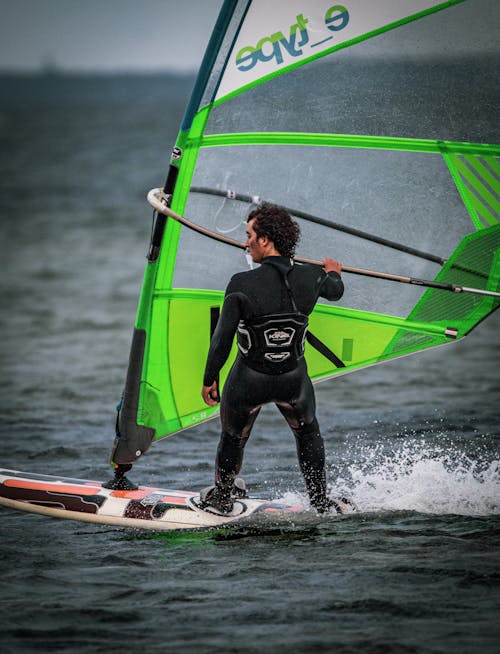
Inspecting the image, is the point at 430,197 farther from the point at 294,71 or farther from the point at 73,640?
the point at 73,640

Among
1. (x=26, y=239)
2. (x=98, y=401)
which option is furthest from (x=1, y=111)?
(x=98, y=401)

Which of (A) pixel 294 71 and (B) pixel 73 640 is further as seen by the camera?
(A) pixel 294 71

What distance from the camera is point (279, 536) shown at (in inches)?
229

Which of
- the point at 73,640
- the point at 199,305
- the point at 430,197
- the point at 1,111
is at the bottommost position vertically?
the point at 73,640

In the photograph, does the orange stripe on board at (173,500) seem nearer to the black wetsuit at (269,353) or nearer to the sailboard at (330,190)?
the sailboard at (330,190)

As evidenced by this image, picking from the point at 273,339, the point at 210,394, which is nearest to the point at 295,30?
the point at 273,339

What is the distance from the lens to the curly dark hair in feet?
17.9

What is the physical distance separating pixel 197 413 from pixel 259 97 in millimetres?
1726

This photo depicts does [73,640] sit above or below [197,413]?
below

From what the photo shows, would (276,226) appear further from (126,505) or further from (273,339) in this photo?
(126,505)

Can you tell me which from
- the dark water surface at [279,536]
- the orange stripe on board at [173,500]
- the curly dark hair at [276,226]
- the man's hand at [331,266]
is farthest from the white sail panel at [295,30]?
the dark water surface at [279,536]

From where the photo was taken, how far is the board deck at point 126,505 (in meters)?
6.01

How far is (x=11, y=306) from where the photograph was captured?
16.2m

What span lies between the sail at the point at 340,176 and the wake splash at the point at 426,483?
30.2 inches
